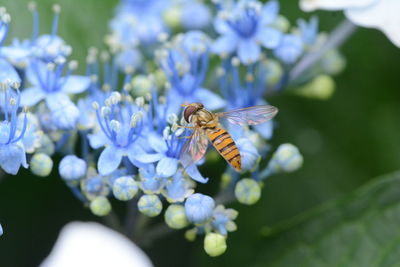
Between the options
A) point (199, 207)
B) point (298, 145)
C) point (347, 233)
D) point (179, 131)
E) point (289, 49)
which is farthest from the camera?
point (298, 145)

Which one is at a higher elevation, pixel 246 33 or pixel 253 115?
pixel 246 33

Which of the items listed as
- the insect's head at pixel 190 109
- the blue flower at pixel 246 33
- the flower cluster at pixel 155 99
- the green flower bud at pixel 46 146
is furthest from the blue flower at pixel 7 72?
the blue flower at pixel 246 33

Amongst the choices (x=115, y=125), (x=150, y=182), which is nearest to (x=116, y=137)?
(x=115, y=125)

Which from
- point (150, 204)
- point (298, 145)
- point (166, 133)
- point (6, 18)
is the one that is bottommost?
point (298, 145)

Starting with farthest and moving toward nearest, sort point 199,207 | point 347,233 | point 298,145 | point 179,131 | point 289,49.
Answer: point 298,145
point 289,49
point 347,233
point 179,131
point 199,207

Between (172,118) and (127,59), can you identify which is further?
(127,59)

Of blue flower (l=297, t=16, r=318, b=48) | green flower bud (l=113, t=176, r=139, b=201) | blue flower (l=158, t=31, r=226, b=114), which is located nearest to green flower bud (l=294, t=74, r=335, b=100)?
blue flower (l=297, t=16, r=318, b=48)

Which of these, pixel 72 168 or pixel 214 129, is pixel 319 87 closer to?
pixel 214 129
